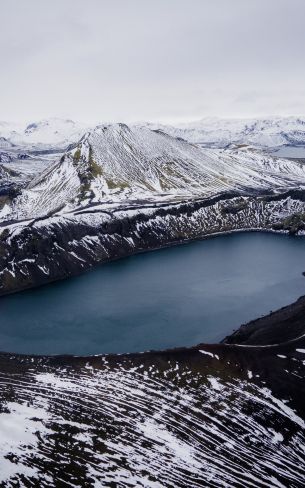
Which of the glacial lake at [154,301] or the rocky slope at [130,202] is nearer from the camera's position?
the glacial lake at [154,301]

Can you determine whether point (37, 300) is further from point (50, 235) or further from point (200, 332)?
point (200, 332)

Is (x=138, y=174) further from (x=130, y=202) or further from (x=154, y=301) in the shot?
(x=154, y=301)

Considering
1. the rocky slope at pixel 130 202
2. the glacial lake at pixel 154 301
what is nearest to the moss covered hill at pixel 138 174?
the rocky slope at pixel 130 202

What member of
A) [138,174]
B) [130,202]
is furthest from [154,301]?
[138,174]

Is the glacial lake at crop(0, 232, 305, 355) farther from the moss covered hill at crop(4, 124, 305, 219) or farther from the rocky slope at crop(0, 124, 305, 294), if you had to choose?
the moss covered hill at crop(4, 124, 305, 219)

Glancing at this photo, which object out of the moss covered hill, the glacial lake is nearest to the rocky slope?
the moss covered hill

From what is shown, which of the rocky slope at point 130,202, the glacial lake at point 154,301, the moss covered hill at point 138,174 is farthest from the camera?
the moss covered hill at point 138,174

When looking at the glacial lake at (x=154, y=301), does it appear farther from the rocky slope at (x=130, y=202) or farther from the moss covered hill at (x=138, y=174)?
the moss covered hill at (x=138, y=174)

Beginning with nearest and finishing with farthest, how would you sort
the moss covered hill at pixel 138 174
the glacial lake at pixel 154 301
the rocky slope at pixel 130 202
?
the glacial lake at pixel 154 301 < the rocky slope at pixel 130 202 < the moss covered hill at pixel 138 174

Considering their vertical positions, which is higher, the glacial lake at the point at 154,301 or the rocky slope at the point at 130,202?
the rocky slope at the point at 130,202
